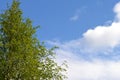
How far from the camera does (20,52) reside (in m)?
46.9

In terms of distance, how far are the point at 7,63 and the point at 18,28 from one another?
4.49 m

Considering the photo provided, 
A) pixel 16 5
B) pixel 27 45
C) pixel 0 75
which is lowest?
pixel 0 75

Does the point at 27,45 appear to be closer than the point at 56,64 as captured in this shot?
Yes

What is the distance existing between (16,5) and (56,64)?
8.50 m

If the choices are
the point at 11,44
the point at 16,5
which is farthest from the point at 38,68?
the point at 16,5

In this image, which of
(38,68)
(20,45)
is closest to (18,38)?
(20,45)

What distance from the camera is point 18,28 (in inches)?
1906

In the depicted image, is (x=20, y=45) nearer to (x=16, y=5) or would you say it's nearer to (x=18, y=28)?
(x=18, y=28)

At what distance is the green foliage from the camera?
46.6 m

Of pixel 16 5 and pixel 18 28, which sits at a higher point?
pixel 16 5

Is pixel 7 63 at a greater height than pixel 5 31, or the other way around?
pixel 5 31

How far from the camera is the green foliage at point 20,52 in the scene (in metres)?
46.6

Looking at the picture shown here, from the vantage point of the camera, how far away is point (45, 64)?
164 ft

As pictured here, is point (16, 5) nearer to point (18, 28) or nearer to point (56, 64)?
point (18, 28)
